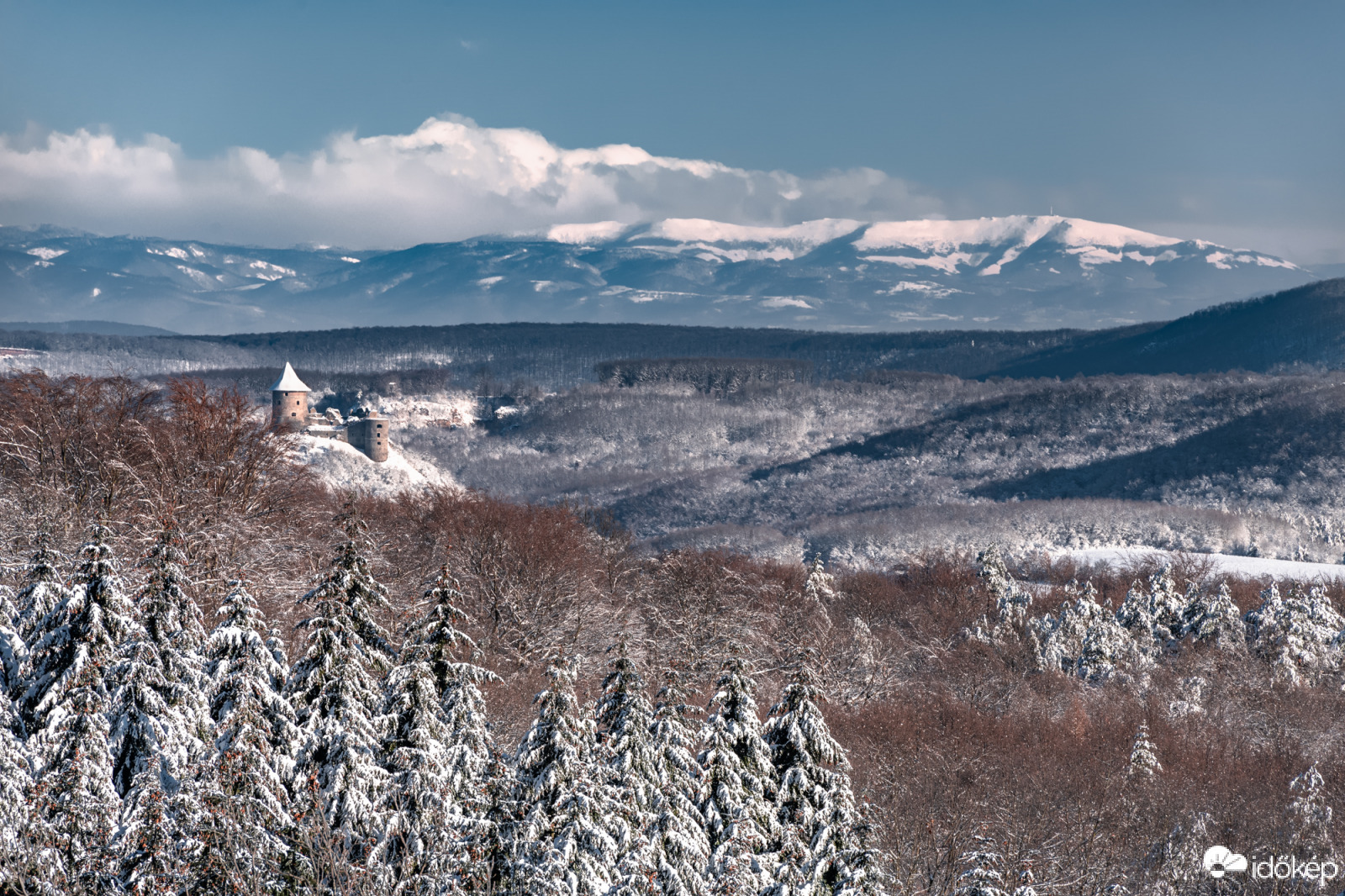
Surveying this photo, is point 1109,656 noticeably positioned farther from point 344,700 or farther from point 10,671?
point 10,671

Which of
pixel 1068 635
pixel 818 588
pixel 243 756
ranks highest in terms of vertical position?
pixel 243 756

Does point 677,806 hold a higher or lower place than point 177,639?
lower

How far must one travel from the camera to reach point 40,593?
18281 mm

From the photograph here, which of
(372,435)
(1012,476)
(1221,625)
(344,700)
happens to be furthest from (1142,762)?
(1012,476)

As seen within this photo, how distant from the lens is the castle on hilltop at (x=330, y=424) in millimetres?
132000

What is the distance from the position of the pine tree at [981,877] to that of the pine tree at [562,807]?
559 cm

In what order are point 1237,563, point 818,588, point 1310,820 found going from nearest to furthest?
point 1310,820, point 818,588, point 1237,563

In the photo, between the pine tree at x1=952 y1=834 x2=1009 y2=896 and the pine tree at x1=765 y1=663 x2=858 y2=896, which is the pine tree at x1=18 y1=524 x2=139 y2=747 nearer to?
the pine tree at x1=765 y1=663 x2=858 y2=896

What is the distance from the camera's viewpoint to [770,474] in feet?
572

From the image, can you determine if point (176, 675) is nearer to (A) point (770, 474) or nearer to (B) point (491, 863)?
(B) point (491, 863)

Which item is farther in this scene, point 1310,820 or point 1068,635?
point 1068,635

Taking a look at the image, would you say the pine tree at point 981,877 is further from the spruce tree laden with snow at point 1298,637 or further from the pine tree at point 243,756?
the spruce tree laden with snow at point 1298,637

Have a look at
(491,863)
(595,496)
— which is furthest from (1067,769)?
(595,496)

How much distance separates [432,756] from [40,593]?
732 centimetres
